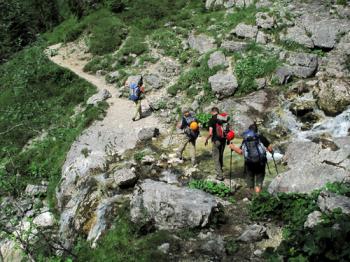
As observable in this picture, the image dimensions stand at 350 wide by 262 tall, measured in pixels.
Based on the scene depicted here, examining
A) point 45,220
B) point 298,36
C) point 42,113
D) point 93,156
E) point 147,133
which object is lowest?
point 45,220

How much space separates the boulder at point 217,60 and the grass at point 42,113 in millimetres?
6852

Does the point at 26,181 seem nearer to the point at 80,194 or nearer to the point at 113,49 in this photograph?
the point at 80,194

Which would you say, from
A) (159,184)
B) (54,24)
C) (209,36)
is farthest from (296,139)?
(54,24)

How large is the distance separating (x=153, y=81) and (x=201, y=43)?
4.74m

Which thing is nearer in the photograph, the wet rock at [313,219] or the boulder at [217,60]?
the wet rock at [313,219]

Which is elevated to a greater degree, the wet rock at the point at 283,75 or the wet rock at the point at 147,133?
the wet rock at the point at 283,75

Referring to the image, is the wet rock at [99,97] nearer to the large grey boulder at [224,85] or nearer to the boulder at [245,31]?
the large grey boulder at [224,85]

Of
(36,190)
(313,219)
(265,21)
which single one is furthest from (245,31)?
(313,219)

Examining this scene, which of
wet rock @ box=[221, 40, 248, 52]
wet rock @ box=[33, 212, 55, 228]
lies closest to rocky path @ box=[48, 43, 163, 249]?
wet rock @ box=[33, 212, 55, 228]

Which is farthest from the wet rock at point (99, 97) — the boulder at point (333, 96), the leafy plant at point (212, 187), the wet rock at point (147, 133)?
the leafy plant at point (212, 187)

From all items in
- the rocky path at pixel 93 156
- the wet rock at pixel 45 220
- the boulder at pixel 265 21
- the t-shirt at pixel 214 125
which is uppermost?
the t-shirt at pixel 214 125

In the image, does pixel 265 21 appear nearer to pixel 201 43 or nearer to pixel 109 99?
pixel 201 43

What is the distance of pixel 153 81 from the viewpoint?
26.0 meters

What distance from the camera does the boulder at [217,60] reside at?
2475cm
